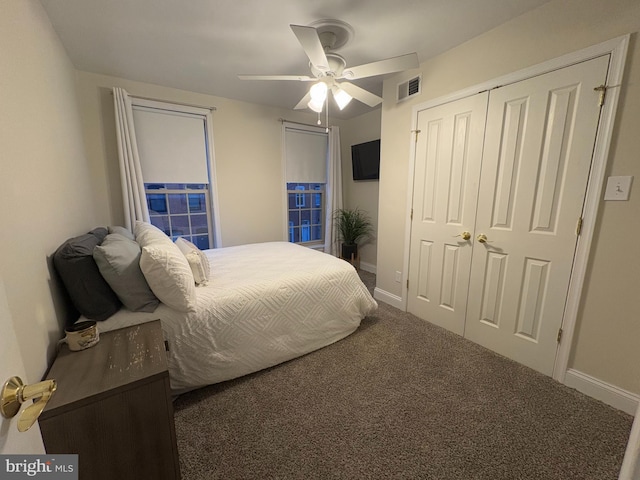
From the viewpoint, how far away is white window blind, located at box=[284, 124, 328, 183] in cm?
389

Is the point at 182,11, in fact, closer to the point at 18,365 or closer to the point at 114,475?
the point at 18,365

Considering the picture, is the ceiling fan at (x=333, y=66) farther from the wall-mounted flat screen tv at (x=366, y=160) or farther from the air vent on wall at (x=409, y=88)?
the wall-mounted flat screen tv at (x=366, y=160)

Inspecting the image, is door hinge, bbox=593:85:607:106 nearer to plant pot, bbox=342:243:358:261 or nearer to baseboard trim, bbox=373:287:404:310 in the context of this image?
baseboard trim, bbox=373:287:404:310

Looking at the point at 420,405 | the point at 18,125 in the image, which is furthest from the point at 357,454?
the point at 18,125

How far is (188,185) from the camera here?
329cm

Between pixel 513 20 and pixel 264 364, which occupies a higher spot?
pixel 513 20

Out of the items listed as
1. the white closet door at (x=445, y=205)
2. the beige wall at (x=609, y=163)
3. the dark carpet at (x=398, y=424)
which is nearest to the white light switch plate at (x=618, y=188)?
the beige wall at (x=609, y=163)

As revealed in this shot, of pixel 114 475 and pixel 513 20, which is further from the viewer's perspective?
pixel 513 20

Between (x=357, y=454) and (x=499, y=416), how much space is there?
89 cm

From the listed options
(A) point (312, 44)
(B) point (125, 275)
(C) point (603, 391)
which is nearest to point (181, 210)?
(B) point (125, 275)

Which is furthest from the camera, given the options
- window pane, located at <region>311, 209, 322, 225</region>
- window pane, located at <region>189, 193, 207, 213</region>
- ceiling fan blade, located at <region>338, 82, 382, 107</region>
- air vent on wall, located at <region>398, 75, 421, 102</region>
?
window pane, located at <region>311, 209, 322, 225</region>

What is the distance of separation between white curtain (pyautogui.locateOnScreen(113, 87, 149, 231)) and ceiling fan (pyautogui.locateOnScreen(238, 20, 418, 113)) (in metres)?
1.66

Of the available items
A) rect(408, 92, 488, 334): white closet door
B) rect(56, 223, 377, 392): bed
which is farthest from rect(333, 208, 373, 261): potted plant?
rect(56, 223, 377, 392): bed

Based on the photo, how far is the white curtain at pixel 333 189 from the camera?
13.6ft
